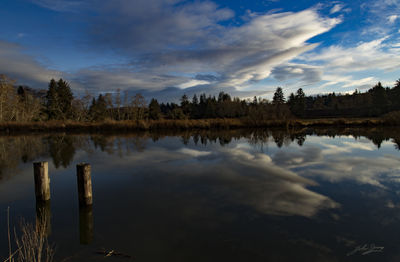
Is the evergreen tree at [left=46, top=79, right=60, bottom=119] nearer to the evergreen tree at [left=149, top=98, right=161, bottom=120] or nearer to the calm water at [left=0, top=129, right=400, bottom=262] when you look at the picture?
the evergreen tree at [left=149, top=98, right=161, bottom=120]

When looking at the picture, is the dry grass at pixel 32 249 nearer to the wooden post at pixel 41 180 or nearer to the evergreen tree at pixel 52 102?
the wooden post at pixel 41 180

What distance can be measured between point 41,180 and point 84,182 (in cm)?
128

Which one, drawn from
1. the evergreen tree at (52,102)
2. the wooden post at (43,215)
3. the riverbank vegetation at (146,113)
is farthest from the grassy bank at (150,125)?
the wooden post at (43,215)

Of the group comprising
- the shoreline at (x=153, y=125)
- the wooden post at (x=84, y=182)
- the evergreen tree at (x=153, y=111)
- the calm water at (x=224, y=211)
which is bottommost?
the calm water at (x=224, y=211)

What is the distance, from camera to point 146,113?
52.3 metres

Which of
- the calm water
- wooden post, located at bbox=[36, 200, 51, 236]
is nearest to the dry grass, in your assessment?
wooden post, located at bbox=[36, 200, 51, 236]

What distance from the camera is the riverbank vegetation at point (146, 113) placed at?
30.5 meters

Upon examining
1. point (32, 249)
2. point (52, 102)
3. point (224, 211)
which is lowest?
point (224, 211)

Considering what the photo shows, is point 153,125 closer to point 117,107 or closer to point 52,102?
point 117,107

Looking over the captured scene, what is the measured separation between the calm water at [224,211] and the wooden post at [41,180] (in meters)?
0.31

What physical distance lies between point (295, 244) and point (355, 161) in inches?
330

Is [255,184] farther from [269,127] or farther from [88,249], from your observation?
[269,127]

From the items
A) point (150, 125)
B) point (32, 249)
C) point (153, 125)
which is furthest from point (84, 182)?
point (153, 125)

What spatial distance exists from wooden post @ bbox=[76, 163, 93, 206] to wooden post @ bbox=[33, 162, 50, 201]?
1.00m
